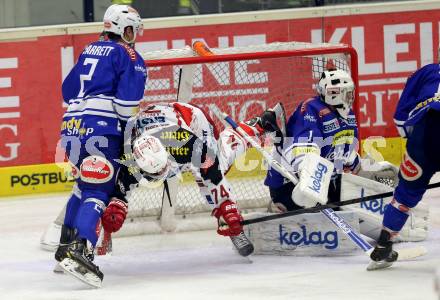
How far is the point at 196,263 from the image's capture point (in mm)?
6203

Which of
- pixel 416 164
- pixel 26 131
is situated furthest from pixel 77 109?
pixel 26 131

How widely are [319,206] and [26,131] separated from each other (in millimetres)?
3073

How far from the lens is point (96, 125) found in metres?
5.69

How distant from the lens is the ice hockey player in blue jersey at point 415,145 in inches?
220

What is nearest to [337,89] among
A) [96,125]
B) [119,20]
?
[119,20]

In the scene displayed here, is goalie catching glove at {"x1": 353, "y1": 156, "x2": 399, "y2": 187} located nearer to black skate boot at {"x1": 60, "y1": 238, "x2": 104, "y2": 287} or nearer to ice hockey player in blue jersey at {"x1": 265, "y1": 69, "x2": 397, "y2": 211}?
ice hockey player in blue jersey at {"x1": 265, "y1": 69, "x2": 397, "y2": 211}

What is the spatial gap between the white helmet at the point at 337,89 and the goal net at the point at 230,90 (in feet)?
1.16

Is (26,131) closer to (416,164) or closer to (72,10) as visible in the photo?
(72,10)

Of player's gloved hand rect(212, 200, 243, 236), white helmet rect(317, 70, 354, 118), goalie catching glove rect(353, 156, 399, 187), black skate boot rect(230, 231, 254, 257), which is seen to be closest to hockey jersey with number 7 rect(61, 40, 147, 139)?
player's gloved hand rect(212, 200, 243, 236)

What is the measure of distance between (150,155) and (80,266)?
1.91 ft

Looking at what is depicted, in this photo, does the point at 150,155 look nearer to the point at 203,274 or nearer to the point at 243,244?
the point at 203,274

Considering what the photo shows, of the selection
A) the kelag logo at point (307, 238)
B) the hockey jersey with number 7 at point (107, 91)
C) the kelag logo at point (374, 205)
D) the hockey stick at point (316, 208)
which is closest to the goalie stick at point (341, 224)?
the hockey stick at point (316, 208)

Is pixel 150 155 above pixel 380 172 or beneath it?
above

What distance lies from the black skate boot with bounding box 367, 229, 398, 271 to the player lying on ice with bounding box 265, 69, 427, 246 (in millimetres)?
541
